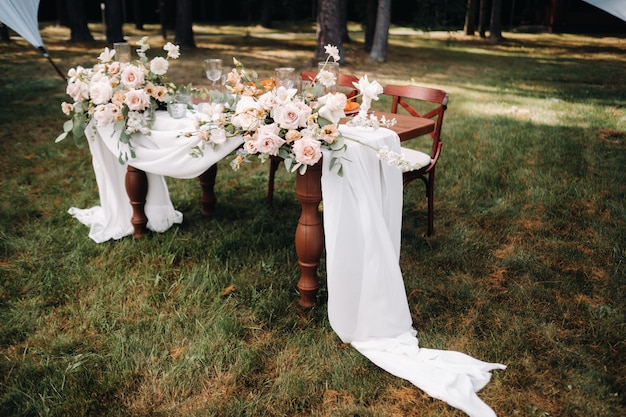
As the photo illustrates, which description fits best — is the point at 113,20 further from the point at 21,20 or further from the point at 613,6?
the point at 613,6

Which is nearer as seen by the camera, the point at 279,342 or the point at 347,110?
the point at 279,342

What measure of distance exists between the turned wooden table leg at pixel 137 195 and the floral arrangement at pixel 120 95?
248 millimetres

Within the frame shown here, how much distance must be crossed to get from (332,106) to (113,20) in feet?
42.4

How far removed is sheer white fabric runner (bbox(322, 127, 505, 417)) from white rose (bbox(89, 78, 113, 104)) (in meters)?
1.46

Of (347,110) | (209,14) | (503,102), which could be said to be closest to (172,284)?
(347,110)

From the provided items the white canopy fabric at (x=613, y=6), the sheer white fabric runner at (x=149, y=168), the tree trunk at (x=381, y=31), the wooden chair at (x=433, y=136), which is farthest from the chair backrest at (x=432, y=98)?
the tree trunk at (x=381, y=31)

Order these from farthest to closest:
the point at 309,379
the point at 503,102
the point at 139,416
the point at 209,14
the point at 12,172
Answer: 1. the point at 209,14
2. the point at 503,102
3. the point at 12,172
4. the point at 309,379
5. the point at 139,416

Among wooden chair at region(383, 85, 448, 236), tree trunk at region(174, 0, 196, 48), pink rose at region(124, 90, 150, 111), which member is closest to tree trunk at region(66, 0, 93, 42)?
tree trunk at region(174, 0, 196, 48)

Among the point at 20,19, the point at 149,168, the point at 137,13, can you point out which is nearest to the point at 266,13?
the point at 137,13

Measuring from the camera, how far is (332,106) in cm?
255

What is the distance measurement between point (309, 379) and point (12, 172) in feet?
13.8

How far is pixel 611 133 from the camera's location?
6301mm

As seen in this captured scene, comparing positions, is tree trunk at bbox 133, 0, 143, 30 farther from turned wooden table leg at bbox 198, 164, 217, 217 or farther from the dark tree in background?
turned wooden table leg at bbox 198, 164, 217, 217

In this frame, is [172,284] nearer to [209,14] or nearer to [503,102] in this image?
[503,102]
